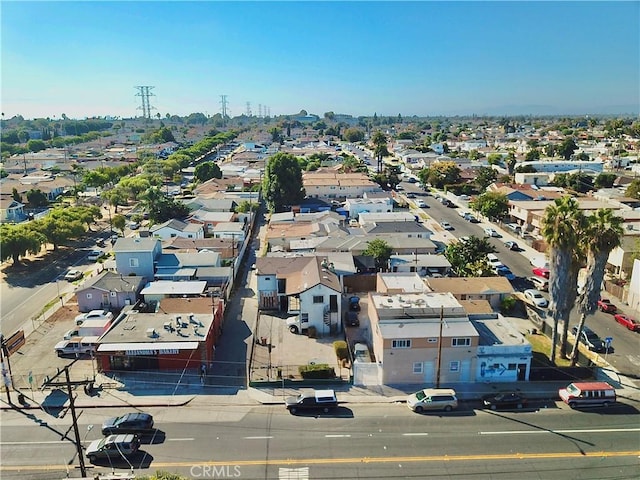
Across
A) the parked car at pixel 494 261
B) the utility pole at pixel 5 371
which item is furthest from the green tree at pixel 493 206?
the utility pole at pixel 5 371

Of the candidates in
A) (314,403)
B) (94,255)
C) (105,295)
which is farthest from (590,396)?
(94,255)

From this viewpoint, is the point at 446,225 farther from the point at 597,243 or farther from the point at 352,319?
the point at 597,243

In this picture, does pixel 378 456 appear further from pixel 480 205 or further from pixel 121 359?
pixel 480 205

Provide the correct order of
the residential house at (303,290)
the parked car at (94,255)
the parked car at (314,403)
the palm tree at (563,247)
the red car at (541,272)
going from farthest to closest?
the parked car at (94,255) < the red car at (541,272) < the residential house at (303,290) < the palm tree at (563,247) < the parked car at (314,403)

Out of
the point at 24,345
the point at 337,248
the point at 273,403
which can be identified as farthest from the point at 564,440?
the point at 24,345

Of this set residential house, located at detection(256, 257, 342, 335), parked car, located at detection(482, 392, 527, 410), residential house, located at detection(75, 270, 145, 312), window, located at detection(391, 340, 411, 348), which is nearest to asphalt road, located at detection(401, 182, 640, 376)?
parked car, located at detection(482, 392, 527, 410)

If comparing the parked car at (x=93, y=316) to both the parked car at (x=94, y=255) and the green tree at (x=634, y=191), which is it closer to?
the parked car at (x=94, y=255)
